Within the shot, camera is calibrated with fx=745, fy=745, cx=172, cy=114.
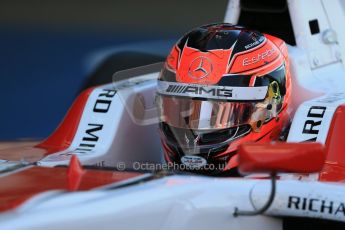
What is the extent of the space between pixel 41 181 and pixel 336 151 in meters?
0.92

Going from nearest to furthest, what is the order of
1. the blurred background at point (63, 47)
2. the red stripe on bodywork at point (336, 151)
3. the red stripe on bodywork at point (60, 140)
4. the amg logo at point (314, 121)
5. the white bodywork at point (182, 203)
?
the white bodywork at point (182, 203), the red stripe on bodywork at point (336, 151), the amg logo at point (314, 121), the red stripe on bodywork at point (60, 140), the blurred background at point (63, 47)

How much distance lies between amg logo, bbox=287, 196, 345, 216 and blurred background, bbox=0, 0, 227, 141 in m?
2.83

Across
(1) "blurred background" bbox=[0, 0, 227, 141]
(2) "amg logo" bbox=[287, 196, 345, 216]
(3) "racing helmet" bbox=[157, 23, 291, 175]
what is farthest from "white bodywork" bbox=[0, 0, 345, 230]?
(1) "blurred background" bbox=[0, 0, 227, 141]

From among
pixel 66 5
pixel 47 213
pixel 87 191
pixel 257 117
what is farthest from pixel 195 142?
pixel 66 5

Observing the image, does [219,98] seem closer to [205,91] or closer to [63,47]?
[205,91]

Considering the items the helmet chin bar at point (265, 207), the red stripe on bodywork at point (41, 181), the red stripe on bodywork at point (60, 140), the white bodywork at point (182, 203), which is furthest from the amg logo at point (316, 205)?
the red stripe on bodywork at point (60, 140)

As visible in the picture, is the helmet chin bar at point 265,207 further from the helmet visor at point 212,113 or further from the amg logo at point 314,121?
the amg logo at point 314,121

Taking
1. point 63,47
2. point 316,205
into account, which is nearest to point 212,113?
point 316,205

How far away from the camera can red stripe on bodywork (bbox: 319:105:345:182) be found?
86.3 inches

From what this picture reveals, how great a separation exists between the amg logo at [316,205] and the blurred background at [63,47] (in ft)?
9.29

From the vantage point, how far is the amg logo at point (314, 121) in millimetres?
2303

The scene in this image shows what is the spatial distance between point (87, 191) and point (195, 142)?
0.68m

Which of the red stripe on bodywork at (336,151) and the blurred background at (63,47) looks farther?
the blurred background at (63,47)

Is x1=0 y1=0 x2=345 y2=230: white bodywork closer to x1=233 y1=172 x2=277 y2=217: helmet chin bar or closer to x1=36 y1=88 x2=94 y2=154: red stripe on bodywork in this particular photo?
x1=233 y1=172 x2=277 y2=217: helmet chin bar
